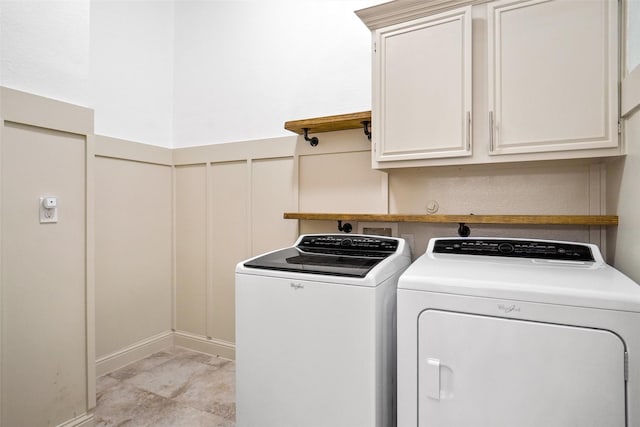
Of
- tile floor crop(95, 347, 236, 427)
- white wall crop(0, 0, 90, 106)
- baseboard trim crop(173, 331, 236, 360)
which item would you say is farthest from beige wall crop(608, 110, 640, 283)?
white wall crop(0, 0, 90, 106)

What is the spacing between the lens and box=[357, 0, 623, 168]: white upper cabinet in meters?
1.43

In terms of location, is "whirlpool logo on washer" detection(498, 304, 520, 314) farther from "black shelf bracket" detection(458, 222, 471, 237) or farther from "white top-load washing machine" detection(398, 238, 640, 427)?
"black shelf bracket" detection(458, 222, 471, 237)

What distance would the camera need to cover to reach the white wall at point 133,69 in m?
2.46

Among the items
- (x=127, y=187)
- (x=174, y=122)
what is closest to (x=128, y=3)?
(x=174, y=122)

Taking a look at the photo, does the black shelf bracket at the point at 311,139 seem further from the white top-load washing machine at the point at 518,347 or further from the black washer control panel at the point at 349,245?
the white top-load washing machine at the point at 518,347

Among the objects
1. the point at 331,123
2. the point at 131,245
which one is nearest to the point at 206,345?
the point at 131,245

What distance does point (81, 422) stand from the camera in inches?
72.8

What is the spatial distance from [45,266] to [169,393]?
1080mm

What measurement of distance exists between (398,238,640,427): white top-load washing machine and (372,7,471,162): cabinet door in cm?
67

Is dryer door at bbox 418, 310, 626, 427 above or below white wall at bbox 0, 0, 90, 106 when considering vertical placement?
below

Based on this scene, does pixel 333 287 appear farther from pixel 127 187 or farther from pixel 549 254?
pixel 127 187

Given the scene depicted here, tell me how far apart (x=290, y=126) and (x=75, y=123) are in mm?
1156

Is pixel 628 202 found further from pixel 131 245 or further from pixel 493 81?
pixel 131 245

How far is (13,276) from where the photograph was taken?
1.61m
